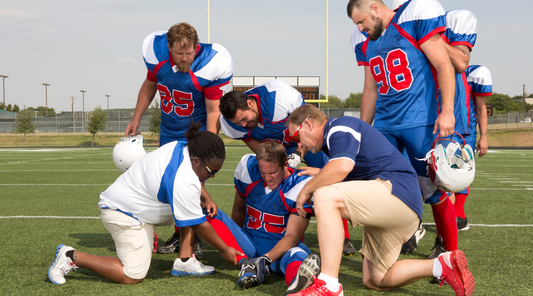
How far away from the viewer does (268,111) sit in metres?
3.46

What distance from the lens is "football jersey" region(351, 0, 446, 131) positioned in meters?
2.95

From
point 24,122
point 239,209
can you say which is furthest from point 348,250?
point 24,122

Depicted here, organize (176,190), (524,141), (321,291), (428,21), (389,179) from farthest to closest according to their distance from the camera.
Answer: (524,141) < (428,21) < (176,190) < (389,179) < (321,291)

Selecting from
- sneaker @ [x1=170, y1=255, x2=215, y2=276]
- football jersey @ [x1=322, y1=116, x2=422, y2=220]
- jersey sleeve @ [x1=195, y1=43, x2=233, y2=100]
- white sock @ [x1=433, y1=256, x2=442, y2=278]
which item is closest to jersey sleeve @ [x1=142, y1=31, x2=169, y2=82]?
jersey sleeve @ [x1=195, y1=43, x2=233, y2=100]

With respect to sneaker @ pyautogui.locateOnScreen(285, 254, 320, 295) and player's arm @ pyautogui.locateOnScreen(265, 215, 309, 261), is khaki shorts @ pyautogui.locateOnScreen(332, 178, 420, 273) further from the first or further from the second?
player's arm @ pyautogui.locateOnScreen(265, 215, 309, 261)

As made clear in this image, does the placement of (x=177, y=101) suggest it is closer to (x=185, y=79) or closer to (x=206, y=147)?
(x=185, y=79)

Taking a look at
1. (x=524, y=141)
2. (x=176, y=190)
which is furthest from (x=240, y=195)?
(x=524, y=141)

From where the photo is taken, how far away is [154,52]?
376cm

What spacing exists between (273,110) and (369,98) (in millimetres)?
823

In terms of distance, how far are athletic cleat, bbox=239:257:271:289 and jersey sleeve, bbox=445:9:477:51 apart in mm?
2351

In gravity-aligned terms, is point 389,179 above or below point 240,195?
above

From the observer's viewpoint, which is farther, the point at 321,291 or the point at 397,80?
the point at 397,80

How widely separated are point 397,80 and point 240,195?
1.50 meters

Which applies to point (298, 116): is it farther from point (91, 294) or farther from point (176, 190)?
point (91, 294)
